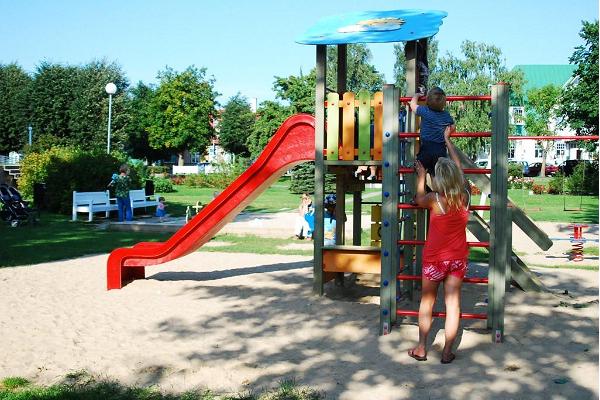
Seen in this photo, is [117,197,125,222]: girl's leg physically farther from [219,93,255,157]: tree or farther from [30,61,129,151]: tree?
[219,93,255,157]: tree

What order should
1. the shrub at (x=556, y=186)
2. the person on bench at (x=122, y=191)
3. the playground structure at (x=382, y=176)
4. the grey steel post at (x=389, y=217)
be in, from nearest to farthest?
the playground structure at (x=382, y=176)
the grey steel post at (x=389, y=217)
the person on bench at (x=122, y=191)
the shrub at (x=556, y=186)

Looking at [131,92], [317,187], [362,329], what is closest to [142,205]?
[317,187]

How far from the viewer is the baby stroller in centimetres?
1708

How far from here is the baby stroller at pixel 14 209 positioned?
17078 mm

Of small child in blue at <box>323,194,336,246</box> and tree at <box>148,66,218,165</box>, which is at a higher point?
tree at <box>148,66,218,165</box>

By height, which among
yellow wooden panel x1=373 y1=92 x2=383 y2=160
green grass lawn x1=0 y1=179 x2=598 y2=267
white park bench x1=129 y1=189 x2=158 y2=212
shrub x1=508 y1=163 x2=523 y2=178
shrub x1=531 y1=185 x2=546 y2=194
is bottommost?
green grass lawn x1=0 y1=179 x2=598 y2=267

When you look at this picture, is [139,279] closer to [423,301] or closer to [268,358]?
[268,358]

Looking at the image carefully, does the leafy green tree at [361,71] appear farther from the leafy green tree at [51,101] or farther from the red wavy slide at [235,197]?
the red wavy slide at [235,197]

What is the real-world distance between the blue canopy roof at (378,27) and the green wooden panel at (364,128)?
68 centimetres

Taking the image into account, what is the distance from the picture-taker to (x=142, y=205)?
66.5 feet

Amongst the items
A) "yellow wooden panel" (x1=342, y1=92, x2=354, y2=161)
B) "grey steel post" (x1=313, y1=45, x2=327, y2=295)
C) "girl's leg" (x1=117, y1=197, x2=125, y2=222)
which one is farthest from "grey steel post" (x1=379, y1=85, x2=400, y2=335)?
"girl's leg" (x1=117, y1=197, x2=125, y2=222)

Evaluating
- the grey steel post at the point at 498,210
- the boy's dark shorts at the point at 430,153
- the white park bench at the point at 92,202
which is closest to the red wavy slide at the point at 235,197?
the boy's dark shorts at the point at 430,153

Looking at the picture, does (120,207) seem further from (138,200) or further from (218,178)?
(218,178)

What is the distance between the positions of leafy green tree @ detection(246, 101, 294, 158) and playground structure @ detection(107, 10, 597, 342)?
39519 mm
